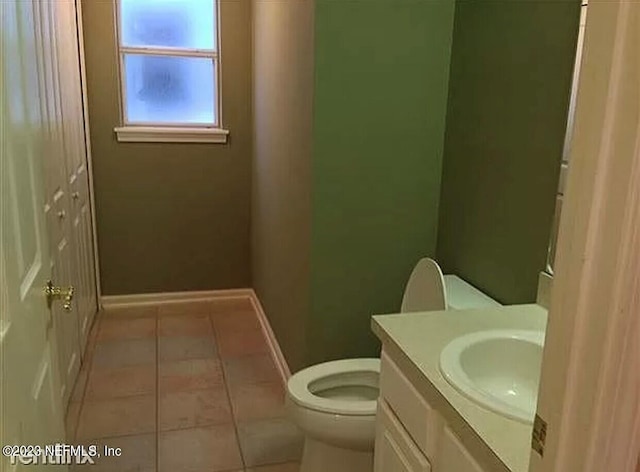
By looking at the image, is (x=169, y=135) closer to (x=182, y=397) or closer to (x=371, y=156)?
(x=182, y=397)

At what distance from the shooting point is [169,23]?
3643 mm

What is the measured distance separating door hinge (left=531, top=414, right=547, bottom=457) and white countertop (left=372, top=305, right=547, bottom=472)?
25cm

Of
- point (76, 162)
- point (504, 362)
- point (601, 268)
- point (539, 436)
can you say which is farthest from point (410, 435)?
point (76, 162)

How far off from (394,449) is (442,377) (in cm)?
32

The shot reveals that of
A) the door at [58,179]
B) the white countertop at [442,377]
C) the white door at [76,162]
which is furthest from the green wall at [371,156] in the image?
the white door at [76,162]

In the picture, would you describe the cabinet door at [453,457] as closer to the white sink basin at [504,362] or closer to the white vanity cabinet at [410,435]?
the white vanity cabinet at [410,435]

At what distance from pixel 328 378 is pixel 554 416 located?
5.01ft

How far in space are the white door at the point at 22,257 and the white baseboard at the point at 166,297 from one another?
102 inches

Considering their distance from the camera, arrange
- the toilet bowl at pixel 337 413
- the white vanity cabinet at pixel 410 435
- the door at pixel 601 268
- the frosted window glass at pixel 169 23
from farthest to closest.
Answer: the frosted window glass at pixel 169 23 < the toilet bowl at pixel 337 413 < the white vanity cabinet at pixel 410 435 < the door at pixel 601 268

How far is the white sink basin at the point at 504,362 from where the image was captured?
141 centimetres

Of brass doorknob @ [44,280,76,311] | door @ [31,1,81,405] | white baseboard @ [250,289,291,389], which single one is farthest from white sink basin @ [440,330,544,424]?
door @ [31,1,81,405]

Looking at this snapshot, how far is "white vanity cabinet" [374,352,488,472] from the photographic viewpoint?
1158mm

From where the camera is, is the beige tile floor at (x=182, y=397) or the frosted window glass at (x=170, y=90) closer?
the beige tile floor at (x=182, y=397)

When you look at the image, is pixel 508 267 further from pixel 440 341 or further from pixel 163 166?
pixel 163 166
